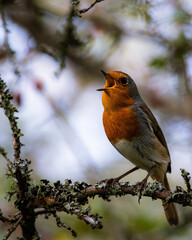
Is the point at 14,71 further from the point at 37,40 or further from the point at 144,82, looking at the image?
the point at 144,82

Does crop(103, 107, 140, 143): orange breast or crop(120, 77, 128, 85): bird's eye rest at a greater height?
crop(120, 77, 128, 85): bird's eye

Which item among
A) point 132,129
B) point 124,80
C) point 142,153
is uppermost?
point 124,80

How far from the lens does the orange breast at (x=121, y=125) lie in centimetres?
355

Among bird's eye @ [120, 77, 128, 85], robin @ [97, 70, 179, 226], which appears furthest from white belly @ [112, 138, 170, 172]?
bird's eye @ [120, 77, 128, 85]

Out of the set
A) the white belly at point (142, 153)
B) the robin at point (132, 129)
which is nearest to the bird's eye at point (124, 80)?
the robin at point (132, 129)

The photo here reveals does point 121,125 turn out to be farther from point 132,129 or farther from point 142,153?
point 142,153

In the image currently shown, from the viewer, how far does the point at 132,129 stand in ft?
11.7

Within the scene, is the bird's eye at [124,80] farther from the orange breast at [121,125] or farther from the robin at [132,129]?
the orange breast at [121,125]

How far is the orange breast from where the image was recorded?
3.55 m

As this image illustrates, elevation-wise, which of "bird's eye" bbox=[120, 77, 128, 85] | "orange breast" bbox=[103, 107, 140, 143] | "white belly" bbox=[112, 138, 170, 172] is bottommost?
"white belly" bbox=[112, 138, 170, 172]

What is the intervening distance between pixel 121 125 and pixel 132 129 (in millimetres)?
119

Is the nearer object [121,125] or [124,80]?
[121,125]

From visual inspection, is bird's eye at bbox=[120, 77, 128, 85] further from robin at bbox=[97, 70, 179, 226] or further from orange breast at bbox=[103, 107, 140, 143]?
orange breast at bbox=[103, 107, 140, 143]

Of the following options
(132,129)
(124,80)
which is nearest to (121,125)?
(132,129)
